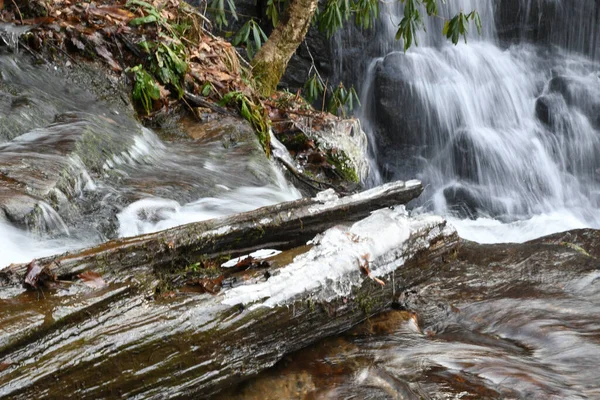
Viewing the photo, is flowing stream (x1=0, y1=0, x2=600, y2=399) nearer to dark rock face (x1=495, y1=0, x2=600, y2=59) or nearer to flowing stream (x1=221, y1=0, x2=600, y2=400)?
flowing stream (x1=221, y1=0, x2=600, y2=400)

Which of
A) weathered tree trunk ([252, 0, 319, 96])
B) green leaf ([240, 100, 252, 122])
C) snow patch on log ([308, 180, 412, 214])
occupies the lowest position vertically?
snow patch on log ([308, 180, 412, 214])

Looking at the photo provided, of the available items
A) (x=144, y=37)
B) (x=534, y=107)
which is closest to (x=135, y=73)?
(x=144, y=37)

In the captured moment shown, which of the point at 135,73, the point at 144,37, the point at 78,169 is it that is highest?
the point at 144,37

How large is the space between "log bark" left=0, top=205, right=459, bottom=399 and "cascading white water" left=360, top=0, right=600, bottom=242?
679cm

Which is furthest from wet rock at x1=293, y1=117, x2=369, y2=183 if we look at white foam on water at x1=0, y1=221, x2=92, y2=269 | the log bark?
the log bark

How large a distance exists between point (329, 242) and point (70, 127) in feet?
7.71

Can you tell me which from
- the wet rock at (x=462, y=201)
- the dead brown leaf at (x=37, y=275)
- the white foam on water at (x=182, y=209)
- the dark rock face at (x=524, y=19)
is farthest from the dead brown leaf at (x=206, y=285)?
the dark rock face at (x=524, y=19)

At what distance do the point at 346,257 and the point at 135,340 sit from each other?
1045 millimetres

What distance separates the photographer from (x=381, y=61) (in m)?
11.4

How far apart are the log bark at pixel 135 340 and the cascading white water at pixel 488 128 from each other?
679 cm

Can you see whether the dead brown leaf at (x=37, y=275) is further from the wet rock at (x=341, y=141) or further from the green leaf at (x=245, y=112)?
the wet rock at (x=341, y=141)

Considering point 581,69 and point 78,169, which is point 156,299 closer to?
point 78,169

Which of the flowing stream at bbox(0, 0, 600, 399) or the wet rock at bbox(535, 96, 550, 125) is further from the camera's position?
the wet rock at bbox(535, 96, 550, 125)

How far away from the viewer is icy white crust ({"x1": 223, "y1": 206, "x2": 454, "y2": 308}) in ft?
7.36
